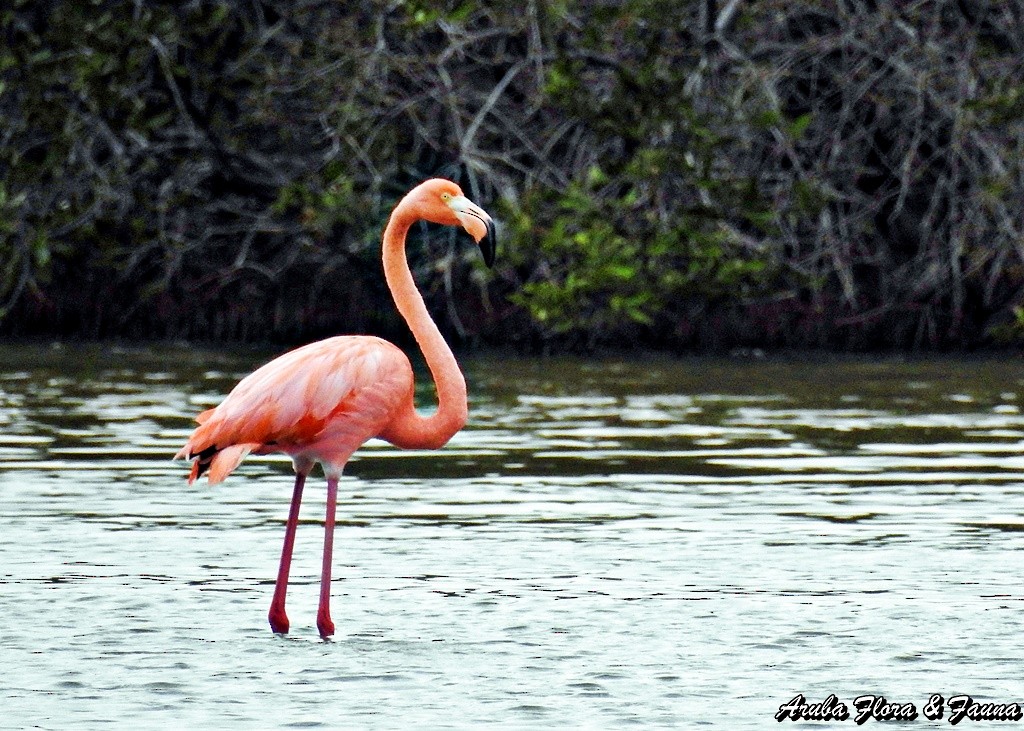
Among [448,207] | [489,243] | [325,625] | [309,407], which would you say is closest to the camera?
[325,625]

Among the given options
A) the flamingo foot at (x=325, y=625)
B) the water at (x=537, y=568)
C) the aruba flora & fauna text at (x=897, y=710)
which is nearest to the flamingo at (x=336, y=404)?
the flamingo foot at (x=325, y=625)

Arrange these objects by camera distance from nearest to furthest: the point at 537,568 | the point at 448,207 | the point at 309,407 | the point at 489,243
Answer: the point at 309,407 → the point at 489,243 → the point at 448,207 → the point at 537,568

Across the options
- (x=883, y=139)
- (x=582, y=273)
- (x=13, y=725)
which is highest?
(x=883, y=139)

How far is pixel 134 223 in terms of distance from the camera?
16859mm

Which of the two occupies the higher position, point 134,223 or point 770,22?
point 770,22

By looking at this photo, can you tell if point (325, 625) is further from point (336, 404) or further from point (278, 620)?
point (336, 404)

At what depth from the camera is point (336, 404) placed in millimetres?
6566

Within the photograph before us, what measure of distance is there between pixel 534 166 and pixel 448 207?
10.8 m

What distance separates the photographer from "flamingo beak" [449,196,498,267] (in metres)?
6.70

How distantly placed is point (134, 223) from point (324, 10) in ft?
8.17

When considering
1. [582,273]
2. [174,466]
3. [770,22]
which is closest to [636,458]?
[174,466]

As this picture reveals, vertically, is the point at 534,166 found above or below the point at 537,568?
above

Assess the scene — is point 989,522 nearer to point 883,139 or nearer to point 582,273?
point 582,273

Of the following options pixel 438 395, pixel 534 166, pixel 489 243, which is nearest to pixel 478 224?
pixel 489 243
